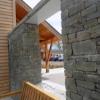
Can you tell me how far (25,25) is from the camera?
453 cm

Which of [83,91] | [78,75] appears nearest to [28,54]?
[78,75]

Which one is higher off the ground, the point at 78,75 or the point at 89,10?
the point at 89,10

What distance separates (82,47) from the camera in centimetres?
195

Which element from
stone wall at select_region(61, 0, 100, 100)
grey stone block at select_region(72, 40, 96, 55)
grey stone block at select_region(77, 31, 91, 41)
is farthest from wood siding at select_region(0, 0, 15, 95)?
grey stone block at select_region(77, 31, 91, 41)

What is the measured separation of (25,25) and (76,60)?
8.99 ft

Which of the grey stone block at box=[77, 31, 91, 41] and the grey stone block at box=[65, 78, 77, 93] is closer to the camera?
the grey stone block at box=[77, 31, 91, 41]

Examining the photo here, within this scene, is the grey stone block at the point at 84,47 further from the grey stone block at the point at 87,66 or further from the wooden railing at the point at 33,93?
the wooden railing at the point at 33,93

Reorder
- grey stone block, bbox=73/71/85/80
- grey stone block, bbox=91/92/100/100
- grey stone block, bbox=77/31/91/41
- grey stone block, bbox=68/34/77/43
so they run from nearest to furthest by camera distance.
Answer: grey stone block, bbox=91/92/100/100, grey stone block, bbox=77/31/91/41, grey stone block, bbox=73/71/85/80, grey stone block, bbox=68/34/77/43

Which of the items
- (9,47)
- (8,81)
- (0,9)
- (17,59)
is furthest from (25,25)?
(8,81)

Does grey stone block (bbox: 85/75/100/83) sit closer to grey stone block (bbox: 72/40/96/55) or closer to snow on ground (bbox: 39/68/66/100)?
grey stone block (bbox: 72/40/96/55)

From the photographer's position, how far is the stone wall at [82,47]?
5.74 ft

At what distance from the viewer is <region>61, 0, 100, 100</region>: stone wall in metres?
1.75

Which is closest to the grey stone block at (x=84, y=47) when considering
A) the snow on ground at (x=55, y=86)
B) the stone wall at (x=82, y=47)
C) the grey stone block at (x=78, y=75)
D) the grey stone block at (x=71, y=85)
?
the stone wall at (x=82, y=47)

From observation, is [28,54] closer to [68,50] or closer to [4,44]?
[4,44]
